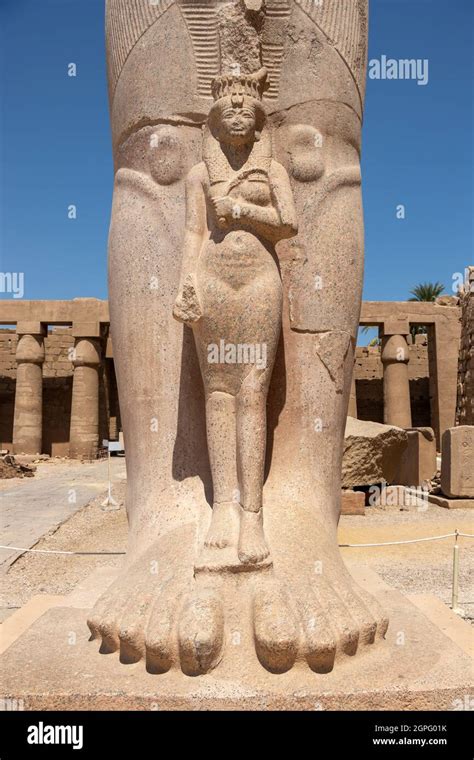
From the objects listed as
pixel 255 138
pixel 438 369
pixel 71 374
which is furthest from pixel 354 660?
pixel 71 374

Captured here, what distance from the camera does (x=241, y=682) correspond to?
5.74ft

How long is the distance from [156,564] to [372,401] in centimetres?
2177

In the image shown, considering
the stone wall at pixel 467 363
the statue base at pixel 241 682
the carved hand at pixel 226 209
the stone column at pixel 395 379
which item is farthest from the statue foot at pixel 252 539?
the stone column at pixel 395 379

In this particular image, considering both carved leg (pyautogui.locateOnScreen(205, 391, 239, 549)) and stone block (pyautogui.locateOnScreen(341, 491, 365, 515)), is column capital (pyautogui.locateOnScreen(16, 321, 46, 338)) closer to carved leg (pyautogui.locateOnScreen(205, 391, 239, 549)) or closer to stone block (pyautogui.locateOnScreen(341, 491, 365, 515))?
stone block (pyautogui.locateOnScreen(341, 491, 365, 515))

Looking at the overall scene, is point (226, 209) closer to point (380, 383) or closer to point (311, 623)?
point (311, 623)

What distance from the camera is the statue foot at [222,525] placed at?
1.99m

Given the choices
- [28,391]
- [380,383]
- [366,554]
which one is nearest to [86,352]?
[28,391]

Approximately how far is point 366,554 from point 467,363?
28.1ft

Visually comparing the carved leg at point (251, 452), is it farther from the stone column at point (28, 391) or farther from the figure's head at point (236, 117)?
the stone column at point (28, 391)

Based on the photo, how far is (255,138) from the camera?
2.14 meters

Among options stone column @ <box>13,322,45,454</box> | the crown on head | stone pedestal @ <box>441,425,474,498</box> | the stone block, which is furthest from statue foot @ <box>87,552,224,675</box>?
stone column @ <box>13,322,45,454</box>

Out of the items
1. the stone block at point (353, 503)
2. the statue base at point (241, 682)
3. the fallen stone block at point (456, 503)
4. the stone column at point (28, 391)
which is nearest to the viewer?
the statue base at point (241, 682)

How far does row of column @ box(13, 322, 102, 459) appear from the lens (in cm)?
1877

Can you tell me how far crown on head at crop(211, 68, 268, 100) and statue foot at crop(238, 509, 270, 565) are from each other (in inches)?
50.0
